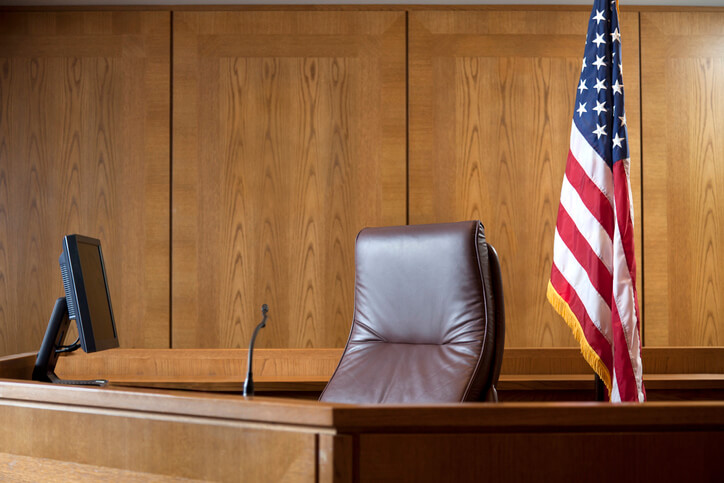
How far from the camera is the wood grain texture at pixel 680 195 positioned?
317 centimetres

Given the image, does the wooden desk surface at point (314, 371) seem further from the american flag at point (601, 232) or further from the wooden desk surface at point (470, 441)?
the wooden desk surface at point (470, 441)

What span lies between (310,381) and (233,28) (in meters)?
1.94

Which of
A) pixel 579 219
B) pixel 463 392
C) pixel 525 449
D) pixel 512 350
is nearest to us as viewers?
pixel 525 449

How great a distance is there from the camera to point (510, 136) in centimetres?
318

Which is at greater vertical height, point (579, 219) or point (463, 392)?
point (579, 219)

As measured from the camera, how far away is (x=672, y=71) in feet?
10.4

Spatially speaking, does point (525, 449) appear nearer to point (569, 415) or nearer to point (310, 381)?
point (569, 415)

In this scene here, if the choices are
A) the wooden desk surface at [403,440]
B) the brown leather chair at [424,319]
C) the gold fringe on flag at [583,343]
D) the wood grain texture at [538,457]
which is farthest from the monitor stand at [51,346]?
the gold fringe on flag at [583,343]

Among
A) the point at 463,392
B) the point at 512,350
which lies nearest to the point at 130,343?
the point at 512,350

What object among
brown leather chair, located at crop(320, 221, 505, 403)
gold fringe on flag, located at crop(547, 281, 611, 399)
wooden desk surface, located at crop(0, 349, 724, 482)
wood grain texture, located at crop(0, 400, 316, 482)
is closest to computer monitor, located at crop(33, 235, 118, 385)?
wood grain texture, located at crop(0, 400, 316, 482)

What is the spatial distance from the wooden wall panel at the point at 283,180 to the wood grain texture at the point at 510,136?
165 millimetres

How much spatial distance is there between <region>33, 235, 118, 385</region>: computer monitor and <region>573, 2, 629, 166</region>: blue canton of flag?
187cm

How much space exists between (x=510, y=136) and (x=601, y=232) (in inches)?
41.5

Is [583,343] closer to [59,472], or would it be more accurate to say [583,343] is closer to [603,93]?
[603,93]
